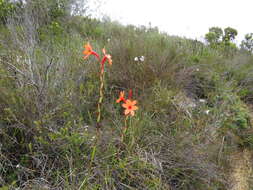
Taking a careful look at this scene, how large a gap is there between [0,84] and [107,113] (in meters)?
1.07

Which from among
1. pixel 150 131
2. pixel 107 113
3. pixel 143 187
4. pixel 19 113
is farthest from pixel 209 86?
pixel 19 113

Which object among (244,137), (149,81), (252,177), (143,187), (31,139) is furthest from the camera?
(149,81)

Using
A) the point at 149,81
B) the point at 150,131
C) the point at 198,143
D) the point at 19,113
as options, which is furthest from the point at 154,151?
the point at 19,113

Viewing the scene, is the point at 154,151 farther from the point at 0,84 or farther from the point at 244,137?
the point at 0,84

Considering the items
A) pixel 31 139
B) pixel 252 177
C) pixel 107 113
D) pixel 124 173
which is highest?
pixel 107 113

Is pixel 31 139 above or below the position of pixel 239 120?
below

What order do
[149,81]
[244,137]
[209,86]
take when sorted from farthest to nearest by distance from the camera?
[209,86] < [149,81] < [244,137]

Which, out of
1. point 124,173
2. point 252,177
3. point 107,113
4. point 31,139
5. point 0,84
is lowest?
point 252,177

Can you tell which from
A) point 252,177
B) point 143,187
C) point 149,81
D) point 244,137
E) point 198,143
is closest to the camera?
point 143,187

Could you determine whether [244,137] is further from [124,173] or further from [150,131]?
[124,173]

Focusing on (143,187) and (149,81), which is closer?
(143,187)

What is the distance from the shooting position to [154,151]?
5.80 feet

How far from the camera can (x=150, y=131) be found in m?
1.95

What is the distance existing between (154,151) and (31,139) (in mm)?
1130
